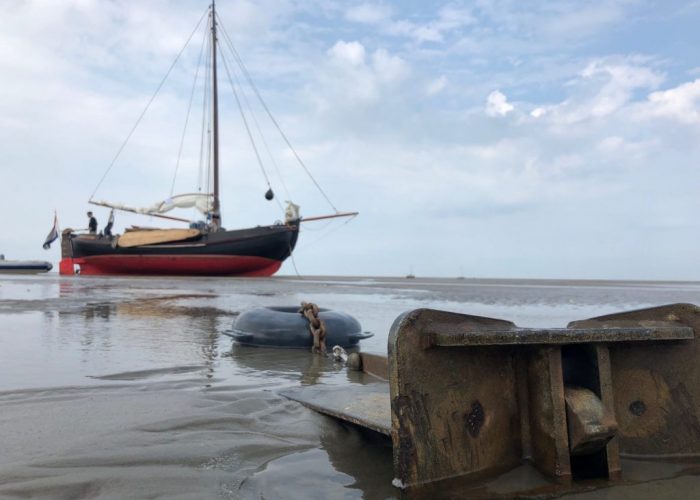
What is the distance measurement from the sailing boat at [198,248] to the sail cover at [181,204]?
0.27 meters

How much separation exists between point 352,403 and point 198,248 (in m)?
28.5

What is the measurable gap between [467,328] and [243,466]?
1052 mm

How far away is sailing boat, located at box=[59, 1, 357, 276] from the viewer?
29.8m

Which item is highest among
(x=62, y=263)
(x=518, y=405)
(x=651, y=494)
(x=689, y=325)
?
(x=62, y=263)

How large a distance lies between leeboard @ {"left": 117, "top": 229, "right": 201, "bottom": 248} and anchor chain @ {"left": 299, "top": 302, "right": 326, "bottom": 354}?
2597 centimetres

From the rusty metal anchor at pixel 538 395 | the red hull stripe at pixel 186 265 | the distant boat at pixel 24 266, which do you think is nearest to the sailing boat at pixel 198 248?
the red hull stripe at pixel 186 265

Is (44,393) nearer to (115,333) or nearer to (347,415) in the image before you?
(347,415)

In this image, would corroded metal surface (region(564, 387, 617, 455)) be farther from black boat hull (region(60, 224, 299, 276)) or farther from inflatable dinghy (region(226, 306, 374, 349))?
black boat hull (region(60, 224, 299, 276))

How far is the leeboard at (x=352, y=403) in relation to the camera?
2.37 meters

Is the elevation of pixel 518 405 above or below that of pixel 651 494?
above

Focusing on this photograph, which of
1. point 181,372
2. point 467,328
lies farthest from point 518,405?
point 181,372

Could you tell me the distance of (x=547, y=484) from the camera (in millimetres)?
1881

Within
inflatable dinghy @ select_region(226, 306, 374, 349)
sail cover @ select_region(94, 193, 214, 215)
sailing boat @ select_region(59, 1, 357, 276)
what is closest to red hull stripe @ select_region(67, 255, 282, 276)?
sailing boat @ select_region(59, 1, 357, 276)

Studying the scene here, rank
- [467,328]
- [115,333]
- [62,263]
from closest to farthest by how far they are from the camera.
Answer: [467,328] < [115,333] < [62,263]
